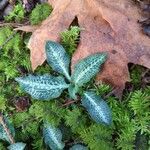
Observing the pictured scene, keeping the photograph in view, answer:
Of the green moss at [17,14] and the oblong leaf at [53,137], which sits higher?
the green moss at [17,14]

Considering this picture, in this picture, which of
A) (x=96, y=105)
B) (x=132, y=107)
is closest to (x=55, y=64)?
(x=96, y=105)

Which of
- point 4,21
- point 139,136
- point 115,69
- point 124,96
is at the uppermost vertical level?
point 4,21

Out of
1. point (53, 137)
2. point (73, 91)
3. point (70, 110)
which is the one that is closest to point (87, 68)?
point (73, 91)

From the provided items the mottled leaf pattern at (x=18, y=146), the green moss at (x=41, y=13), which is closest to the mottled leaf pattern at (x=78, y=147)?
the mottled leaf pattern at (x=18, y=146)

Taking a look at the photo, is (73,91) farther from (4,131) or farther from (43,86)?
(4,131)

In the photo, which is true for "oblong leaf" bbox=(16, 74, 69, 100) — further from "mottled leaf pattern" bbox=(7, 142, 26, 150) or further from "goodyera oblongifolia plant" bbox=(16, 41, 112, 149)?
"mottled leaf pattern" bbox=(7, 142, 26, 150)

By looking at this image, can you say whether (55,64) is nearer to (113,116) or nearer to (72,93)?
(72,93)

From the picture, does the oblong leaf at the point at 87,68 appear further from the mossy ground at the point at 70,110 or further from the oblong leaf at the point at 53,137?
the oblong leaf at the point at 53,137
